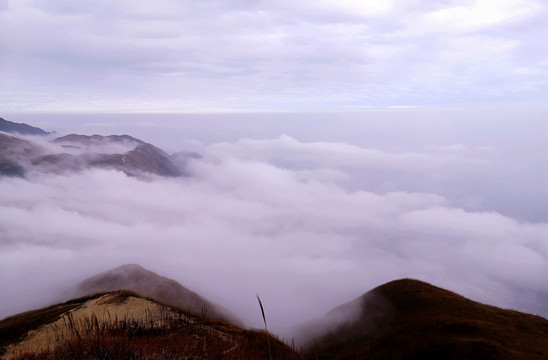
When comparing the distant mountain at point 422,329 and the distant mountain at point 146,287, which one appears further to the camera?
the distant mountain at point 146,287

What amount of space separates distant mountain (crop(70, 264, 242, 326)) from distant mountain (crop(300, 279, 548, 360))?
107 ft

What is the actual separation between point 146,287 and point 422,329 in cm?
7388

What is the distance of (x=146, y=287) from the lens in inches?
3930

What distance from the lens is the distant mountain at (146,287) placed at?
9756cm

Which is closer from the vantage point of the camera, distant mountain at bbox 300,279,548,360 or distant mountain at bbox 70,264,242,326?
distant mountain at bbox 300,279,548,360

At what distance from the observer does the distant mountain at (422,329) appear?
1524 inches

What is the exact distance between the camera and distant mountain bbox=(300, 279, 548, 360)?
3871 centimetres

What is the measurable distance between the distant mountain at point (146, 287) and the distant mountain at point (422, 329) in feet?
107

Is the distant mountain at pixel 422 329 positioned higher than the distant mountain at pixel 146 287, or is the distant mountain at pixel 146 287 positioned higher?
the distant mountain at pixel 422 329

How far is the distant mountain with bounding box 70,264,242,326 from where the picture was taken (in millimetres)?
97562

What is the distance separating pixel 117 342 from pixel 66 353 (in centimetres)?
151

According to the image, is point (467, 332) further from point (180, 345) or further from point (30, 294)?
point (30, 294)

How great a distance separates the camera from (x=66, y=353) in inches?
391

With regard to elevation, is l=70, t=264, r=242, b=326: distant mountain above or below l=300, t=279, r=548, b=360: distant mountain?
below
